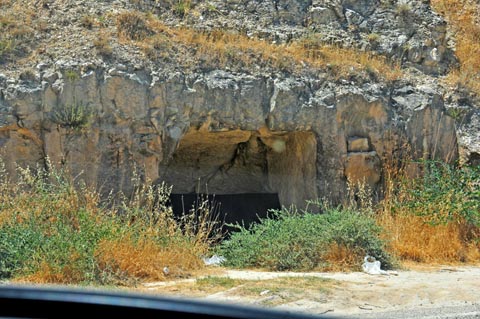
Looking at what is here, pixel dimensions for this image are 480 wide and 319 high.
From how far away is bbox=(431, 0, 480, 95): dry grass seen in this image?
14.5 meters

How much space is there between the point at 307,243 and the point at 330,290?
2.08 metres

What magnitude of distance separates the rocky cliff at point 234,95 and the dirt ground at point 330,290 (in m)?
3.47

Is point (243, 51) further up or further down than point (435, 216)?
further up

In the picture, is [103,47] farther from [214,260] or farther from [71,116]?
[214,260]

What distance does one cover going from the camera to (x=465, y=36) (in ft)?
52.2

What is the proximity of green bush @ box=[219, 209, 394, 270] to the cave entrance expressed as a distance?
2637mm

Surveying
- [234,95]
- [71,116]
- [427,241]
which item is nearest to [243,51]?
[234,95]

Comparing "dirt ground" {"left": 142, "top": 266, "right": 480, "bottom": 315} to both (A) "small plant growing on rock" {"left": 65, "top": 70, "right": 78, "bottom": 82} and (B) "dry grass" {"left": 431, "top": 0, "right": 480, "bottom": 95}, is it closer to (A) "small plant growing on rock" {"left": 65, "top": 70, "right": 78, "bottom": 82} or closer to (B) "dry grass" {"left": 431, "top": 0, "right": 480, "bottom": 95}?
(A) "small plant growing on rock" {"left": 65, "top": 70, "right": 78, "bottom": 82}

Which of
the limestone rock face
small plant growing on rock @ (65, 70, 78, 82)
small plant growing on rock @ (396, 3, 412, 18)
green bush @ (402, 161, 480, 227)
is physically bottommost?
green bush @ (402, 161, 480, 227)

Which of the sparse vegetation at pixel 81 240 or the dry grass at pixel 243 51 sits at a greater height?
the dry grass at pixel 243 51

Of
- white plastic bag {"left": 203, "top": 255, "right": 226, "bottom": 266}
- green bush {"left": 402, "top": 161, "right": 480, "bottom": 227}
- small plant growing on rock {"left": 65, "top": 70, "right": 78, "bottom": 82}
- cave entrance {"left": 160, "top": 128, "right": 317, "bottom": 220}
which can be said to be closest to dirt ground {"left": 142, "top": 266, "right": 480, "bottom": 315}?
white plastic bag {"left": 203, "top": 255, "right": 226, "bottom": 266}

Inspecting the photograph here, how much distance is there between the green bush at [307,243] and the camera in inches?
399

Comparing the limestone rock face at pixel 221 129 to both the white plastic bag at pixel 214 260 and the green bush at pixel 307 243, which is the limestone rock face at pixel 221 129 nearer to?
the white plastic bag at pixel 214 260

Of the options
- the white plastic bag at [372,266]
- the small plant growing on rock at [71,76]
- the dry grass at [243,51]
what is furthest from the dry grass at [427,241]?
the small plant growing on rock at [71,76]
